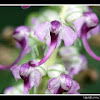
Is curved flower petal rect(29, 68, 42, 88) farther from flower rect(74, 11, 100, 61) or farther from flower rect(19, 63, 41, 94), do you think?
flower rect(74, 11, 100, 61)

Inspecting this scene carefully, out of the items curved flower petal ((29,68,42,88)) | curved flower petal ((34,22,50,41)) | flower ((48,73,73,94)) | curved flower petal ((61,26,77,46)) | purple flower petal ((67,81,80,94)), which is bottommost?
purple flower petal ((67,81,80,94))

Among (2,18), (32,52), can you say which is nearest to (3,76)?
(2,18)

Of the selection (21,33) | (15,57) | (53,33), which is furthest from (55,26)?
(15,57)

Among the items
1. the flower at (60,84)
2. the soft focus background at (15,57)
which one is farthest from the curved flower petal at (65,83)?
the soft focus background at (15,57)

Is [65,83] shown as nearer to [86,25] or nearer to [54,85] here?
[54,85]

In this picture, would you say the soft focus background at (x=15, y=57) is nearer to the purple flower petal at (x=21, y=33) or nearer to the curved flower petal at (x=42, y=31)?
the purple flower petal at (x=21, y=33)

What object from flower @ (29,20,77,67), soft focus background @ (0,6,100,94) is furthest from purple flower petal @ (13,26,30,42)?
soft focus background @ (0,6,100,94)
